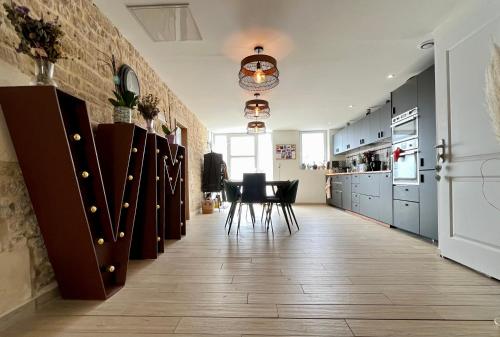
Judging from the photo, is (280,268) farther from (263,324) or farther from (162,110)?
(162,110)

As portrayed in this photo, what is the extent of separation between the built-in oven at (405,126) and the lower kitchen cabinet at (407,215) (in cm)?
89

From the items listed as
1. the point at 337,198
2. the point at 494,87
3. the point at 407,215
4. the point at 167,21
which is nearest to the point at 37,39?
the point at 167,21

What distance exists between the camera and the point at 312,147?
25.9 ft

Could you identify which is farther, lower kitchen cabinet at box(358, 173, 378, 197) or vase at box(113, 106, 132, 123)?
lower kitchen cabinet at box(358, 173, 378, 197)

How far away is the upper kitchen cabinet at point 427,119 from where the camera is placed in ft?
9.54

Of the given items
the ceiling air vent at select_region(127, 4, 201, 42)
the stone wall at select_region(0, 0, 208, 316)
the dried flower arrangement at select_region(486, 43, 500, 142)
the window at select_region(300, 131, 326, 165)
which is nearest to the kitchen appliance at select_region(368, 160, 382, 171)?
the window at select_region(300, 131, 326, 165)

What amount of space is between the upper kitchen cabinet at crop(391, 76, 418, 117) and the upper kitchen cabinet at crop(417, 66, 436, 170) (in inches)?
4.5

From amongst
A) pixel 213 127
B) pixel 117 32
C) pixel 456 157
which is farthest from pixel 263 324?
pixel 213 127

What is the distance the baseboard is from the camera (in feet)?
4.35

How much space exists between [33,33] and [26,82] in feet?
1.07

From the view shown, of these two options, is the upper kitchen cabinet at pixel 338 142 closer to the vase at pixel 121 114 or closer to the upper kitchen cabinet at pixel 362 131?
the upper kitchen cabinet at pixel 362 131

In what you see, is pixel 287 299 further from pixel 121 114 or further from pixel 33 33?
pixel 33 33

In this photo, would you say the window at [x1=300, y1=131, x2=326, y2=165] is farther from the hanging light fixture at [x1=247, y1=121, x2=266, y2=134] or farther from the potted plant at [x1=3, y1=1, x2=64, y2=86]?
the potted plant at [x1=3, y1=1, x2=64, y2=86]

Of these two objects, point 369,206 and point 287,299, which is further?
point 369,206
